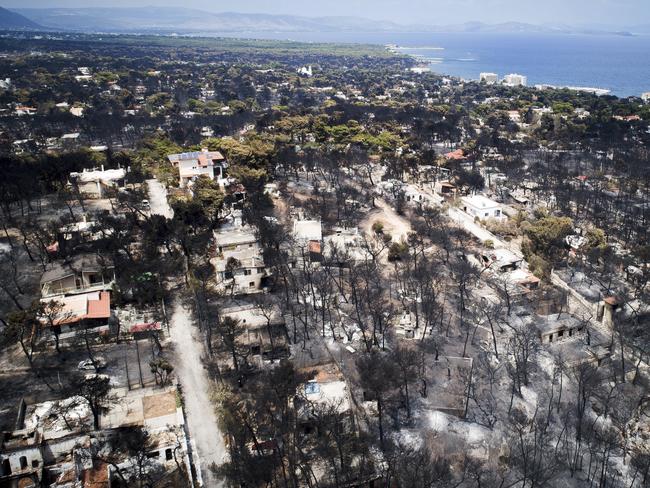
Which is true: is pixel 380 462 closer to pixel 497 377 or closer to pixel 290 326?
pixel 497 377

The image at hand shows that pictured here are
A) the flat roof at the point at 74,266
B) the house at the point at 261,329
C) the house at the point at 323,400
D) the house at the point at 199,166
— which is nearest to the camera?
the house at the point at 323,400

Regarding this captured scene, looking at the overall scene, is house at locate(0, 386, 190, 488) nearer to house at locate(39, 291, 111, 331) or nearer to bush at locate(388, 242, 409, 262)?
house at locate(39, 291, 111, 331)

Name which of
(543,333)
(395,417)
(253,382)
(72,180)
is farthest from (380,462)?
(72,180)

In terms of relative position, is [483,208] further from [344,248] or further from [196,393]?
[196,393]

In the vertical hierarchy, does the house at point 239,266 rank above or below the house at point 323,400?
above

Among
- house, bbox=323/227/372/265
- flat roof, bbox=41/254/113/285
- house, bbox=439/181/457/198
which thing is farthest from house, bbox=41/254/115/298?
house, bbox=439/181/457/198

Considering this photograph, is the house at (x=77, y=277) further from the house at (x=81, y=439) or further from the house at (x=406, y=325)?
the house at (x=406, y=325)

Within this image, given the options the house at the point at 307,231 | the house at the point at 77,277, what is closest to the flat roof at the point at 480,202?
the house at the point at 307,231
